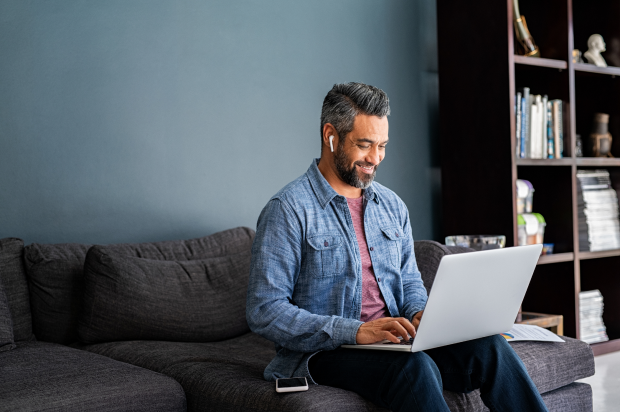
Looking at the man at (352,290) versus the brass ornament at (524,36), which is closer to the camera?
the man at (352,290)

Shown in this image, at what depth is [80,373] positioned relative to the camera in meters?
1.70

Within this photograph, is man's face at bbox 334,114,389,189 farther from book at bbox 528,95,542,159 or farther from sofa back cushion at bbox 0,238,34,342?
book at bbox 528,95,542,159

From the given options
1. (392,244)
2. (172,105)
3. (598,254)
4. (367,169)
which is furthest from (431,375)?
(598,254)

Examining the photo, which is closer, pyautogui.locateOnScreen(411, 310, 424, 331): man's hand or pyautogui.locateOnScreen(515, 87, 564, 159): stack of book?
pyautogui.locateOnScreen(411, 310, 424, 331): man's hand

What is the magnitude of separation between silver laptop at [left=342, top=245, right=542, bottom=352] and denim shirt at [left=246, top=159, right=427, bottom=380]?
0.13m

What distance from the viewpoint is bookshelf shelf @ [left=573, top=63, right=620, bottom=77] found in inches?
133

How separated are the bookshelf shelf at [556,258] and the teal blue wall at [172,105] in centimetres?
66

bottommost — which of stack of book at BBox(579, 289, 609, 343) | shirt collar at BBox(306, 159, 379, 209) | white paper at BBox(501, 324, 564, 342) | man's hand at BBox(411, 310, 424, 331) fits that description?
stack of book at BBox(579, 289, 609, 343)

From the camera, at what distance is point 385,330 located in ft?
4.91

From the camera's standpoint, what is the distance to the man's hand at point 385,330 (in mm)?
1472

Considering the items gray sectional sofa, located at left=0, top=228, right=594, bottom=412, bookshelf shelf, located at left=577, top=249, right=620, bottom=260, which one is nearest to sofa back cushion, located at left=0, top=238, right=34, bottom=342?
gray sectional sofa, located at left=0, top=228, right=594, bottom=412

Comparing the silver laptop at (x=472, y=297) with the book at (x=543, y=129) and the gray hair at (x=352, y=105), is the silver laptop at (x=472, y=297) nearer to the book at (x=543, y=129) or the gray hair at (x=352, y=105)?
the gray hair at (x=352, y=105)

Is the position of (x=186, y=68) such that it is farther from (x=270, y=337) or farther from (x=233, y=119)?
(x=270, y=337)

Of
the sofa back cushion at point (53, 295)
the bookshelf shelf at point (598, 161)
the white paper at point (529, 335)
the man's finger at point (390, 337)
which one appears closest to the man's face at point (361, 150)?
the man's finger at point (390, 337)
